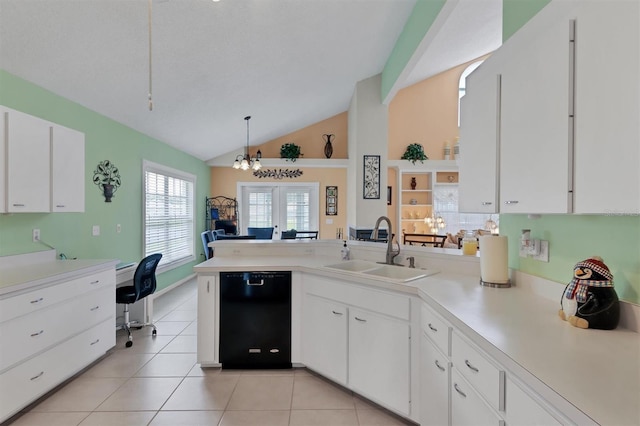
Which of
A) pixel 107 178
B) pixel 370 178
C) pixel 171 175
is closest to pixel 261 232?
pixel 171 175

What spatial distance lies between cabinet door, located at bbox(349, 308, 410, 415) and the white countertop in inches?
83.1

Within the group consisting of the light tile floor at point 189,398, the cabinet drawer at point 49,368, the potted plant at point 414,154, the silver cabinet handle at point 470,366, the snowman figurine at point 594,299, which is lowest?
the light tile floor at point 189,398

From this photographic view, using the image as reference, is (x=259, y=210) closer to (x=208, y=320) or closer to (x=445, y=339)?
(x=208, y=320)

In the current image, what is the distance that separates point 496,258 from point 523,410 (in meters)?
1.00

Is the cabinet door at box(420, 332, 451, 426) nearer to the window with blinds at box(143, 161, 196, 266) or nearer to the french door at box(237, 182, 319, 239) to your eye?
the window with blinds at box(143, 161, 196, 266)

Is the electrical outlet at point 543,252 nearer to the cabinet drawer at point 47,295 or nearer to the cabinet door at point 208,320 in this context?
the cabinet door at point 208,320

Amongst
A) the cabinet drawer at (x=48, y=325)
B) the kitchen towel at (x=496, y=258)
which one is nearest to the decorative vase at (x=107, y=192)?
the cabinet drawer at (x=48, y=325)

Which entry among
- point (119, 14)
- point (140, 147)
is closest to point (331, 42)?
point (119, 14)

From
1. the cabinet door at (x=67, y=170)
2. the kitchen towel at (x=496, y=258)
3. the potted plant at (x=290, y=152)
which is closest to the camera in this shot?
the kitchen towel at (x=496, y=258)

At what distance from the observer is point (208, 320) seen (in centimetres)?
262

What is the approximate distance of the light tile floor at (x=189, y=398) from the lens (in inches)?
80.6

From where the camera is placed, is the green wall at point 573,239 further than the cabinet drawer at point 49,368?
No

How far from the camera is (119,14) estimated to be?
7.43 feet

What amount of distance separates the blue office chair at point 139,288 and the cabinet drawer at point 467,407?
2.99 m
